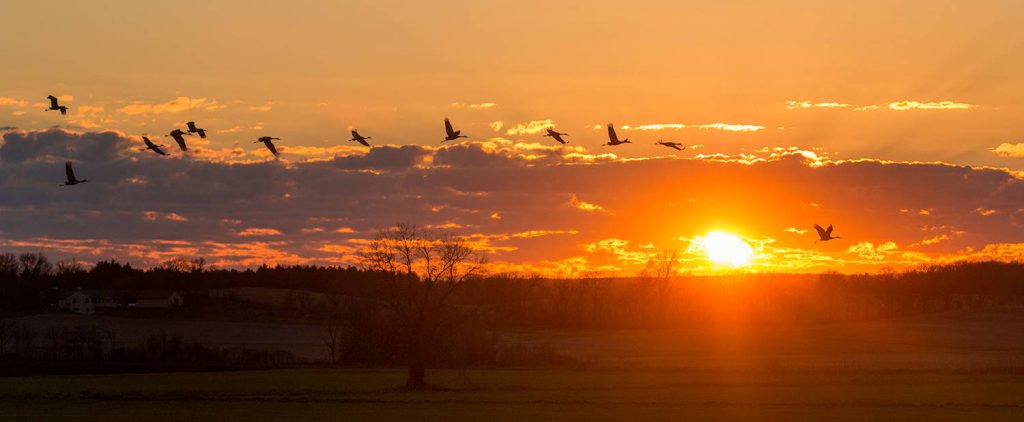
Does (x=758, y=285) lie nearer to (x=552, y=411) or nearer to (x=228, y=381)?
(x=228, y=381)

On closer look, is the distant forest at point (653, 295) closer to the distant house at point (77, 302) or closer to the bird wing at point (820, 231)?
the distant house at point (77, 302)

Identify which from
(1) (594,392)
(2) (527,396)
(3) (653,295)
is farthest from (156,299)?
(2) (527,396)

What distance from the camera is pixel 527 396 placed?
58.0 metres

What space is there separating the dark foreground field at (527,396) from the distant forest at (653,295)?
226 feet

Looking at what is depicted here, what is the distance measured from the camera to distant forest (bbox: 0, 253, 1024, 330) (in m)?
150

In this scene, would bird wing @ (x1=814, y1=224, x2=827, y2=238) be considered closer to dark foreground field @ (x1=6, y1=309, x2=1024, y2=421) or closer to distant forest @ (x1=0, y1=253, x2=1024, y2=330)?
dark foreground field @ (x1=6, y1=309, x2=1024, y2=421)

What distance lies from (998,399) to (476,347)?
4231 centimetres

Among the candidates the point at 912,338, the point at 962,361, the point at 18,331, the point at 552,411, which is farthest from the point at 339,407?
the point at 912,338

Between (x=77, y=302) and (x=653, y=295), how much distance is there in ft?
261

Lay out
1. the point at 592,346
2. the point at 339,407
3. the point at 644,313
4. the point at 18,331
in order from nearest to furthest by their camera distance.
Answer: the point at 339,407
the point at 18,331
the point at 592,346
the point at 644,313

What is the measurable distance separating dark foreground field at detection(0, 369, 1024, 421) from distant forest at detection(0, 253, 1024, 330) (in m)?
68.9

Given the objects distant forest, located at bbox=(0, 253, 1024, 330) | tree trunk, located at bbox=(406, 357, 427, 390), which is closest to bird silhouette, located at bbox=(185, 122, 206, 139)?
tree trunk, located at bbox=(406, 357, 427, 390)

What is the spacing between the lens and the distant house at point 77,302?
156 meters

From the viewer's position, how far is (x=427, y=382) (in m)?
68.6
